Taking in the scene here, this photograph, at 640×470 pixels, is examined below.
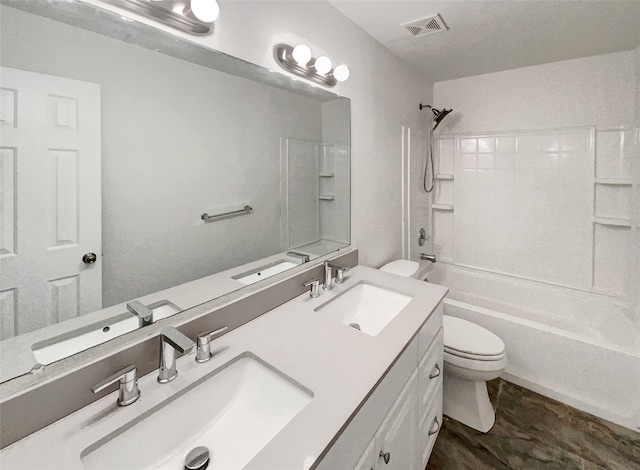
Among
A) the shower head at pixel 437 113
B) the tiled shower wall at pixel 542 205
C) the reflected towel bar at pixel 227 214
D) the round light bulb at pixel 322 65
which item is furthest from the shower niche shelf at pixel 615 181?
the reflected towel bar at pixel 227 214

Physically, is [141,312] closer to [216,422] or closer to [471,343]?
[216,422]

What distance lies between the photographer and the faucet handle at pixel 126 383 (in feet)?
2.34

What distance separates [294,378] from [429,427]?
1026 mm

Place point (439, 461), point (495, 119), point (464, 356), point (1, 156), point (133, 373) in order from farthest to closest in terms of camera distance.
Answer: point (495, 119), point (464, 356), point (439, 461), point (133, 373), point (1, 156)

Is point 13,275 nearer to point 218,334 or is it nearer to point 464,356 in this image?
point 218,334

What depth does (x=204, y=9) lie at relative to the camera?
91cm

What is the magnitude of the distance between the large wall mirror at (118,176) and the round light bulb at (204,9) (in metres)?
0.09

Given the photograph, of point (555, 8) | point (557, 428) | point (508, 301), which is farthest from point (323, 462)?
point (508, 301)

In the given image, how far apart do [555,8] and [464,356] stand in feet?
6.35

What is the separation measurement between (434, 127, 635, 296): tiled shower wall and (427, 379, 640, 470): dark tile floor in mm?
1013

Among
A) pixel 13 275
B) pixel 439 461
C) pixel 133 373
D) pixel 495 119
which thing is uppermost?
pixel 495 119

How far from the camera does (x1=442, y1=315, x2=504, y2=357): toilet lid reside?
1683mm

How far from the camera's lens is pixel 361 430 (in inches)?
30.8

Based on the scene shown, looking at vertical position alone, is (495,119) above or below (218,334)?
above
